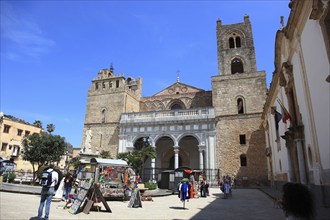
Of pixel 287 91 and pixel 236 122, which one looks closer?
pixel 287 91

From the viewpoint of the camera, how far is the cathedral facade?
76.8ft

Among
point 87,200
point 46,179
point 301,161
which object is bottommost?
point 87,200

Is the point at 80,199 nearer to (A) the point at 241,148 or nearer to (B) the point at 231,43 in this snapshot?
(A) the point at 241,148

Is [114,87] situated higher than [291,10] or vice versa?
[114,87]

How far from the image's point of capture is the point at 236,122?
2441 centimetres

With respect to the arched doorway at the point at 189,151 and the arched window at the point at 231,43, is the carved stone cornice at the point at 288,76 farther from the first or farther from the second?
the arched window at the point at 231,43

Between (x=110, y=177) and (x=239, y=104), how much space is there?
17.5 m

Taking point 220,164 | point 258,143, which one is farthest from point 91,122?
point 258,143

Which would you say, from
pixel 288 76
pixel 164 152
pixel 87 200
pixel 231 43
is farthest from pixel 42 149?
pixel 231 43

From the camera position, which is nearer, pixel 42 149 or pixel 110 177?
pixel 110 177

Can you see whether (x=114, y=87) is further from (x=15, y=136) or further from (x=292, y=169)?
(x=292, y=169)

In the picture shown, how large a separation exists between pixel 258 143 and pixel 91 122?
20223 millimetres

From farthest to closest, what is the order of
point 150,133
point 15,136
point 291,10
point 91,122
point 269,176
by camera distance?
point 15,136
point 91,122
point 150,133
point 269,176
point 291,10

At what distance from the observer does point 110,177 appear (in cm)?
1312
